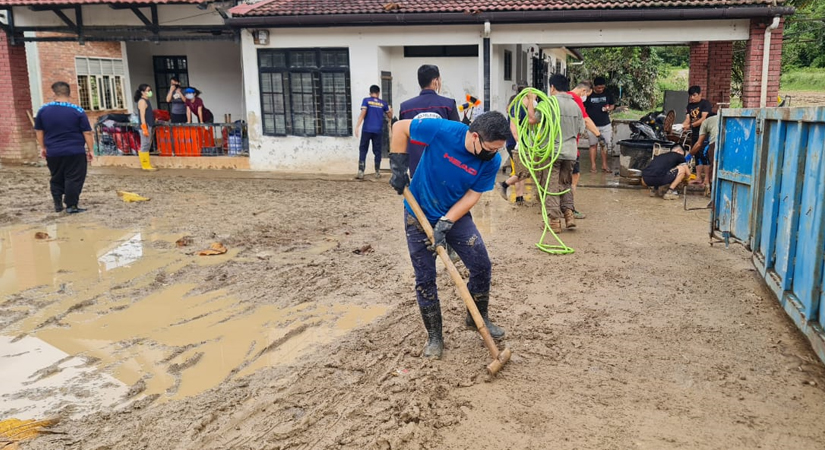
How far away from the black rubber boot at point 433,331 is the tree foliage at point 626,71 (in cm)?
2568

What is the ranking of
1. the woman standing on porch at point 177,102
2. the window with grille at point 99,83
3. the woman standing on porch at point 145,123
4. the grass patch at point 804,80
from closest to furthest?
the woman standing on porch at point 145,123 < the woman standing on porch at point 177,102 < the window with grille at point 99,83 < the grass patch at point 804,80

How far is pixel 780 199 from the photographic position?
4.84 meters

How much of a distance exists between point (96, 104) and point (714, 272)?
66.4 feet

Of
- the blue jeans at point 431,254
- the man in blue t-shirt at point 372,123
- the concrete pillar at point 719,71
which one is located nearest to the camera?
the blue jeans at point 431,254

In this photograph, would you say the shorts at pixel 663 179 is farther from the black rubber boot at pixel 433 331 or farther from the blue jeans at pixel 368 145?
the black rubber boot at pixel 433 331

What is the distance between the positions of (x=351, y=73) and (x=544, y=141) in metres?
6.21

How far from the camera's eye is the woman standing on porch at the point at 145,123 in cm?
1339

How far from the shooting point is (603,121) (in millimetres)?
12734

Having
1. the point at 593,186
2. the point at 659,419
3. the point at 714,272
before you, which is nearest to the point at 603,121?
the point at 593,186

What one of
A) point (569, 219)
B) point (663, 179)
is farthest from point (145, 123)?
point (663, 179)

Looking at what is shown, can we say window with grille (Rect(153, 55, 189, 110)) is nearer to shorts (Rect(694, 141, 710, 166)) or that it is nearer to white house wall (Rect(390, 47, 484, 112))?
white house wall (Rect(390, 47, 484, 112))

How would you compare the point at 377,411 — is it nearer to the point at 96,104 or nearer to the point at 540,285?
the point at 540,285

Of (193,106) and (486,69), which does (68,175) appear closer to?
(193,106)

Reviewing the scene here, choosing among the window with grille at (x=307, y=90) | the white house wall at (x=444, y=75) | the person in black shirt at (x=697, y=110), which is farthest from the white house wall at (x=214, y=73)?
the person in black shirt at (x=697, y=110)
